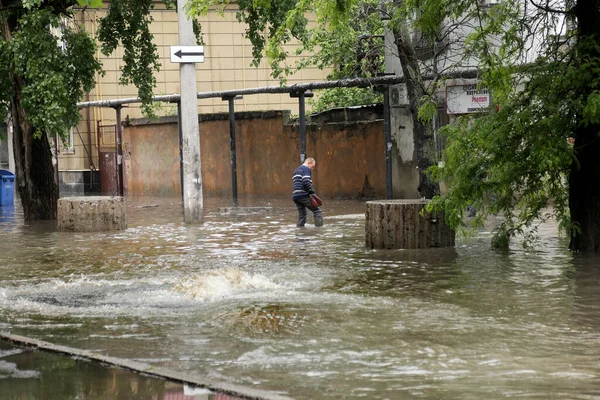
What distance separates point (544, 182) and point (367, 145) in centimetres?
1344

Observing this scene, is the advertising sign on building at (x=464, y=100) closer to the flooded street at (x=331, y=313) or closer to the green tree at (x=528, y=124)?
the flooded street at (x=331, y=313)

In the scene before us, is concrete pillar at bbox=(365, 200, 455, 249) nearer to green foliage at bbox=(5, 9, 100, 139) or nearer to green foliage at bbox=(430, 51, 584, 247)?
green foliage at bbox=(430, 51, 584, 247)

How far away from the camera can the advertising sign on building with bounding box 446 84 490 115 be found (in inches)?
758

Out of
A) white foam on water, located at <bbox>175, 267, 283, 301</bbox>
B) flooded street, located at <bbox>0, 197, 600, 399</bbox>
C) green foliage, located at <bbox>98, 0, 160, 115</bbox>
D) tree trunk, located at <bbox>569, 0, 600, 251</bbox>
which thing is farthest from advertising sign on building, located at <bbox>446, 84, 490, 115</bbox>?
white foam on water, located at <bbox>175, 267, 283, 301</bbox>

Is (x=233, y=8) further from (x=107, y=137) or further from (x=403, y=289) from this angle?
(x=403, y=289)

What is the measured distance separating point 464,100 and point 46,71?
334 inches

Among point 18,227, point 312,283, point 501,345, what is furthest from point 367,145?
point 501,345

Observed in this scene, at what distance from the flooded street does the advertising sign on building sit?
4342 mm

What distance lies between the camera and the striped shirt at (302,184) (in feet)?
62.4

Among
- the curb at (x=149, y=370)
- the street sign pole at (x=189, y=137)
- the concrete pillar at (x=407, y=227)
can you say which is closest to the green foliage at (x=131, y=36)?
the street sign pole at (x=189, y=137)

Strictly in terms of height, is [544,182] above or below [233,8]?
below

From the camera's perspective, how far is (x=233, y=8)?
39375mm

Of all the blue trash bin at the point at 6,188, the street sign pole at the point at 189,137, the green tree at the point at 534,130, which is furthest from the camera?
the blue trash bin at the point at 6,188

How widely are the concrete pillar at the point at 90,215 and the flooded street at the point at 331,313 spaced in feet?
9.73
